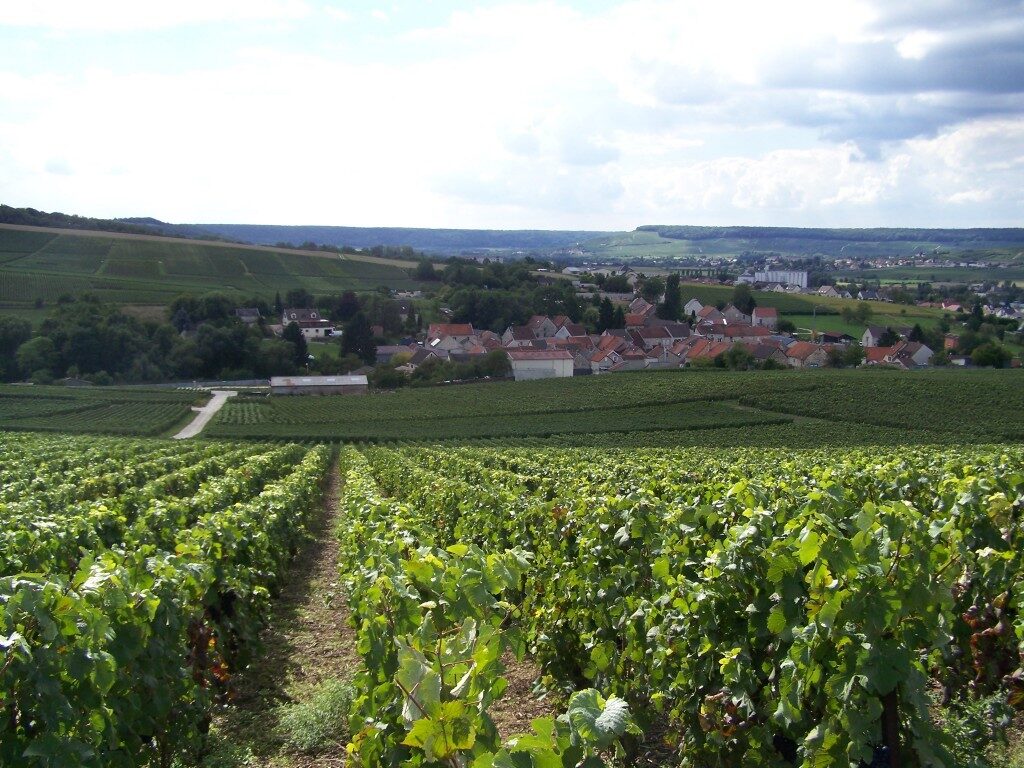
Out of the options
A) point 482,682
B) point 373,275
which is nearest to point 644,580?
point 482,682

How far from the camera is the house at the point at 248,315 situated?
104 metres

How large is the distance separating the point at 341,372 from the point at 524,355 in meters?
20.0

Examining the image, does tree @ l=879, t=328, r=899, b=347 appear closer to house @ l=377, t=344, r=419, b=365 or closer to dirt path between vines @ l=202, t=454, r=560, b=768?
house @ l=377, t=344, r=419, b=365

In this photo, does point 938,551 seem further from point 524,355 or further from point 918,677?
point 524,355

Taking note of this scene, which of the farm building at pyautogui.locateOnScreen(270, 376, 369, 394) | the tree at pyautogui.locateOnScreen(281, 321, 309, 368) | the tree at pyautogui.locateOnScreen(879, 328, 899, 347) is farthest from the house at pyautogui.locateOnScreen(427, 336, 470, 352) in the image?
the tree at pyautogui.locateOnScreen(879, 328, 899, 347)

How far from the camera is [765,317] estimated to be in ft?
406

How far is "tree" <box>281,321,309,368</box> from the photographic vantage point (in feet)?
313

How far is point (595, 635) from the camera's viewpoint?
23.2 feet

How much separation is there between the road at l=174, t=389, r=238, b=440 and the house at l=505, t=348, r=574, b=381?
2818 cm

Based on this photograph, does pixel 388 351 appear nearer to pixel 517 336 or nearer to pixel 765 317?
pixel 517 336

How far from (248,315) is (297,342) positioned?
14976mm

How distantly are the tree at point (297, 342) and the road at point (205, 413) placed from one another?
1149 centimetres

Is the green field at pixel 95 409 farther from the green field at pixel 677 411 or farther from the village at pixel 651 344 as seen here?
the village at pixel 651 344

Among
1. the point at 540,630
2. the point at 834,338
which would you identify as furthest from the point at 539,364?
the point at 540,630
